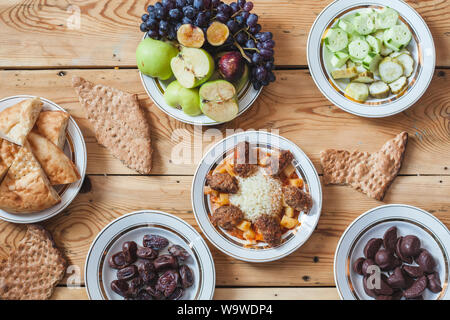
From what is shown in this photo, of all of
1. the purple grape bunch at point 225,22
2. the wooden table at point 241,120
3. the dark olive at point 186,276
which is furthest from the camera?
the wooden table at point 241,120

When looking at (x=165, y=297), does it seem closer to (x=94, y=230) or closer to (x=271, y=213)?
(x=94, y=230)

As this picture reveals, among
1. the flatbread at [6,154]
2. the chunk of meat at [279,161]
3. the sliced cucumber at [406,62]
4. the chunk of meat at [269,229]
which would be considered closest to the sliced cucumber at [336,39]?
the sliced cucumber at [406,62]

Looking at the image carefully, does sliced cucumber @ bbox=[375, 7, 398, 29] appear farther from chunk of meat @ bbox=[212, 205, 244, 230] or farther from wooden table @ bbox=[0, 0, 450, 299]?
chunk of meat @ bbox=[212, 205, 244, 230]

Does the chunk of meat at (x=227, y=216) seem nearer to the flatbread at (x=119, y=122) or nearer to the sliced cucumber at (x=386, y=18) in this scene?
the flatbread at (x=119, y=122)

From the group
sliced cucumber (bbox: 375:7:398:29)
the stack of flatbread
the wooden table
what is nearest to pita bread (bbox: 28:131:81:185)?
the stack of flatbread

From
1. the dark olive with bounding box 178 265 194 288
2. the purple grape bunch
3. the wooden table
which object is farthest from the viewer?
the wooden table

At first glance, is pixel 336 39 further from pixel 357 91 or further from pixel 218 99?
pixel 218 99
